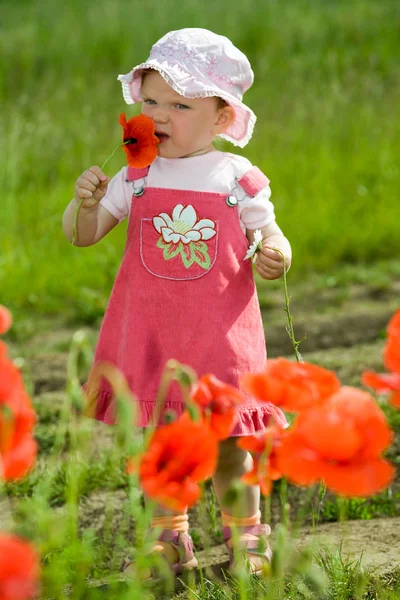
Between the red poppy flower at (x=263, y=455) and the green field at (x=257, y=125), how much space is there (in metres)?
3.59

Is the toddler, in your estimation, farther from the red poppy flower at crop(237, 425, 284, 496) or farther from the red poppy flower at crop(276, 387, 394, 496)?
the red poppy flower at crop(276, 387, 394, 496)

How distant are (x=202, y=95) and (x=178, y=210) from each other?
0.28 m

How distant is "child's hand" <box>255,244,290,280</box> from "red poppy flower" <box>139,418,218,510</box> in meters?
1.12

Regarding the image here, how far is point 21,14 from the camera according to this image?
33.9 feet

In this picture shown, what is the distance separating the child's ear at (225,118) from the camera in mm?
2512

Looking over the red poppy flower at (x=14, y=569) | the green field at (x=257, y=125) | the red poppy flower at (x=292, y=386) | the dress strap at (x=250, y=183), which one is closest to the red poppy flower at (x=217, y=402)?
the red poppy flower at (x=292, y=386)

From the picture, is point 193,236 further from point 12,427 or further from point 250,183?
point 12,427

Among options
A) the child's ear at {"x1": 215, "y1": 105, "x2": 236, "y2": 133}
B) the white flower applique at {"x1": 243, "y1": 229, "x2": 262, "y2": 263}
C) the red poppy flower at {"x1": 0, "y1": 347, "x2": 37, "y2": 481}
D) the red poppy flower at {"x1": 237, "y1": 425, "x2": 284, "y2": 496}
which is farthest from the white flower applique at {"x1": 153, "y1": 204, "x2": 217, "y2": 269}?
the red poppy flower at {"x1": 0, "y1": 347, "x2": 37, "y2": 481}

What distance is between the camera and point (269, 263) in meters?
2.33

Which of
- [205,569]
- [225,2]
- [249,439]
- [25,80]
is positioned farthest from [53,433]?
[225,2]

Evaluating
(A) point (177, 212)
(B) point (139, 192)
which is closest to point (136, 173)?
(B) point (139, 192)

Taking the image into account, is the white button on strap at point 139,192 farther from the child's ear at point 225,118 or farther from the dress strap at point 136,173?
the child's ear at point 225,118

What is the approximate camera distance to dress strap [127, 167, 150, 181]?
2.52m

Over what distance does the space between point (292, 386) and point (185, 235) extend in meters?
1.18
